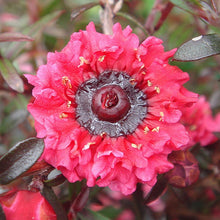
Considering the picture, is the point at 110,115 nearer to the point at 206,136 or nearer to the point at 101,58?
the point at 101,58

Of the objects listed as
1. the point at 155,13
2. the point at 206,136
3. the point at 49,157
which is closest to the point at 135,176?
the point at 49,157

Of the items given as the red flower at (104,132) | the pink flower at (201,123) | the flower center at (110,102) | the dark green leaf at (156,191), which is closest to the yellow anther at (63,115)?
the red flower at (104,132)

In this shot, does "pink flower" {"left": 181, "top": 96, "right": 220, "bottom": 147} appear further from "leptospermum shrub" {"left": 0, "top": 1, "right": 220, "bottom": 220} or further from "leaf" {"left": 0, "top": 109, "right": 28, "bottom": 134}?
"leaf" {"left": 0, "top": 109, "right": 28, "bottom": 134}

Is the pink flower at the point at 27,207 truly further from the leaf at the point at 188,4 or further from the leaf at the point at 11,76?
the leaf at the point at 188,4

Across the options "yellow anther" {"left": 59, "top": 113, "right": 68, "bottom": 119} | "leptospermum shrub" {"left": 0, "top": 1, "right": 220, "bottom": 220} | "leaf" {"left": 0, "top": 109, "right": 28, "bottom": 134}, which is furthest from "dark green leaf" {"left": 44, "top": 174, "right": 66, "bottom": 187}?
"leaf" {"left": 0, "top": 109, "right": 28, "bottom": 134}

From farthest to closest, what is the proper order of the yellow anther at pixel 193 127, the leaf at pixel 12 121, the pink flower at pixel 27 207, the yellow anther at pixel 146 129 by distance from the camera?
the leaf at pixel 12 121 < the yellow anther at pixel 193 127 < the yellow anther at pixel 146 129 < the pink flower at pixel 27 207

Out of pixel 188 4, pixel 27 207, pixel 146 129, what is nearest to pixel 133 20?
pixel 188 4

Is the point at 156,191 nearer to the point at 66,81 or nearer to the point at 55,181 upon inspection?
the point at 55,181
